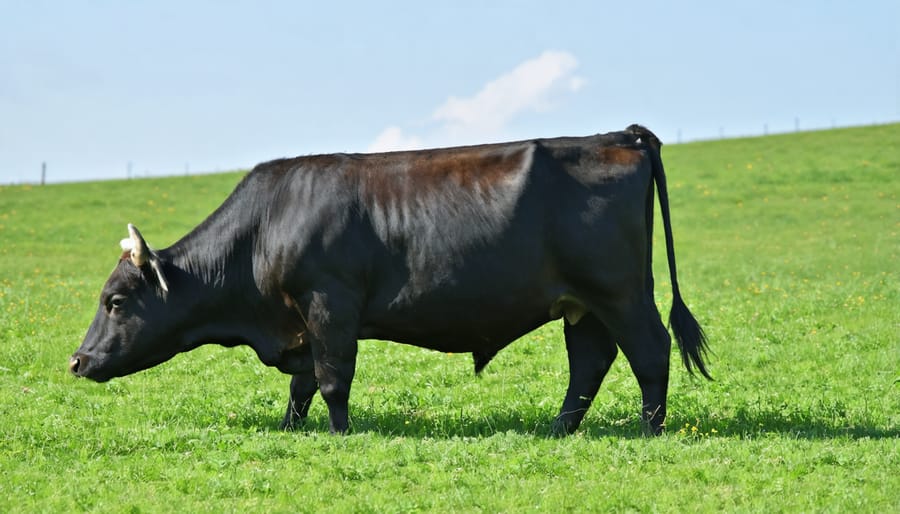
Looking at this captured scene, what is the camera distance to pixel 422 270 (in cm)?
1001

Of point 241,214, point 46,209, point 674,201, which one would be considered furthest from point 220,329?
point 46,209

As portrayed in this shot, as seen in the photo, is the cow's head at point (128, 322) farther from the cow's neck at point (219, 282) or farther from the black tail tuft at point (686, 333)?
the black tail tuft at point (686, 333)

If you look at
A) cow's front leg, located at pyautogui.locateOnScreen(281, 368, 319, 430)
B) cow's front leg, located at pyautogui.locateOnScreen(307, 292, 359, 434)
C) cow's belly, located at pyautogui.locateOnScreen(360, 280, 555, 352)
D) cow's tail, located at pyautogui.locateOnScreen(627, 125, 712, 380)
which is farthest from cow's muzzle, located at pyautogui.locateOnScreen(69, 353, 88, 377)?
cow's tail, located at pyautogui.locateOnScreen(627, 125, 712, 380)

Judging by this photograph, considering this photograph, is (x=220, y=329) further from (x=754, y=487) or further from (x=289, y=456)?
(x=754, y=487)

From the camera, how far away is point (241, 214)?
424 inches

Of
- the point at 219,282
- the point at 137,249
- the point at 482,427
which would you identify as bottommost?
the point at 482,427

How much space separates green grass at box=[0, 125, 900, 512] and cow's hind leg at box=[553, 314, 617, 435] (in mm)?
350

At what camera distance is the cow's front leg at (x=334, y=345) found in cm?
996

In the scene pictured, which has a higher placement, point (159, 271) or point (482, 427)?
point (159, 271)

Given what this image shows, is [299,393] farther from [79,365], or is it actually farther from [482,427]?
[79,365]

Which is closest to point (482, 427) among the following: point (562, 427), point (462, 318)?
point (562, 427)

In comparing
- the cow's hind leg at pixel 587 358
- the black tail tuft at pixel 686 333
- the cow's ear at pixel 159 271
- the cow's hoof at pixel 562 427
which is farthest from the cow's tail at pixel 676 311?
the cow's ear at pixel 159 271

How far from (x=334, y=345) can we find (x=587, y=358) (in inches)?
97.1

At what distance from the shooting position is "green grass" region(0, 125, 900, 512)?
7.89 m
